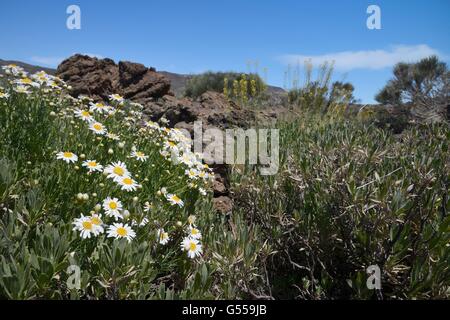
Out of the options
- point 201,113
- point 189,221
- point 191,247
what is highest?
point 201,113

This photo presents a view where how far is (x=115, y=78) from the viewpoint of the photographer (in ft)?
28.9

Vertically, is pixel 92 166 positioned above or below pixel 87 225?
above

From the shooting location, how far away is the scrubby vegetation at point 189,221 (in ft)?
7.59

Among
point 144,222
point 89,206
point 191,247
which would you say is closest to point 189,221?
point 191,247

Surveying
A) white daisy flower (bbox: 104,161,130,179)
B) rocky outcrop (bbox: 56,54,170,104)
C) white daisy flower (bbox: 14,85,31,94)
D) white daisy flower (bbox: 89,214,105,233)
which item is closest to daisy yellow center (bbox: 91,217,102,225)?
white daisy flower (bbox: 89,214,105,233)

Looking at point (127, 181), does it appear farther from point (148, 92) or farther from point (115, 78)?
point (115, 78)

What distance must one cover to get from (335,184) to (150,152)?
2.03 metres

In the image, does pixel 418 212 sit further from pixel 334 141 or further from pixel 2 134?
pixel 2 134

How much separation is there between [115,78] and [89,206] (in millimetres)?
6860

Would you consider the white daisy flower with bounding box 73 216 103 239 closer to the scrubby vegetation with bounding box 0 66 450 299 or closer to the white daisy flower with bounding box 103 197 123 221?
the scrubby vegetation with bounding box 0 66 450 299

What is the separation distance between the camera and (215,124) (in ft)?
22.0

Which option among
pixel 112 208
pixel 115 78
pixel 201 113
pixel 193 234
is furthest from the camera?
pixel 115 78

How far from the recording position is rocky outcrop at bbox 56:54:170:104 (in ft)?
26.3
